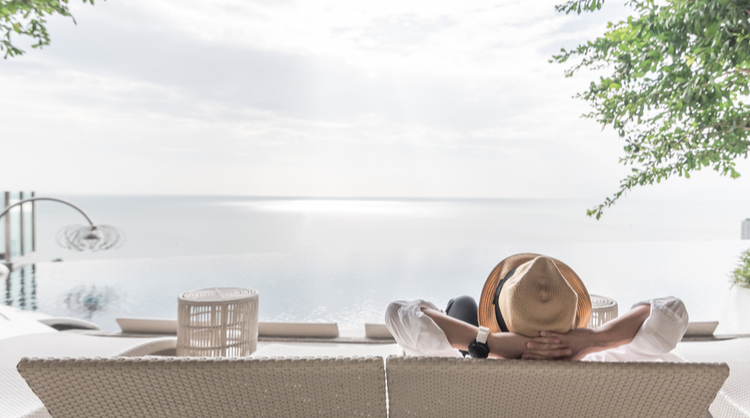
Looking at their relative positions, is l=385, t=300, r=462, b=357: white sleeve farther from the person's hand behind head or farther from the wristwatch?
the person's hand behind head

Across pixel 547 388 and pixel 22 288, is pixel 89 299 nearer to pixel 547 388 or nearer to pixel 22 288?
pixel 22 288

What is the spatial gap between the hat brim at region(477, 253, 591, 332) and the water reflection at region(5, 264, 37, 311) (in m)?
5.82

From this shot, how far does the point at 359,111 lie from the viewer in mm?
→ 28078

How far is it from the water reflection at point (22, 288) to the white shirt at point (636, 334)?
227 inches

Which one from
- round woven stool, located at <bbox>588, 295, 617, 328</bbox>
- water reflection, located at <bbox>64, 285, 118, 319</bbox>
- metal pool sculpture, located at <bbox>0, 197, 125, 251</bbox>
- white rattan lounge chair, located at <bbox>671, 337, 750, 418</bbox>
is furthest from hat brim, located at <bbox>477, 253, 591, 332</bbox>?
metal pool sculpture, located at <bbox>0, 197, 125, 251</bbox>

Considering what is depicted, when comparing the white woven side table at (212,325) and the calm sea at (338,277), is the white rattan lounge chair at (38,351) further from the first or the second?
the calm sea at (338,277)

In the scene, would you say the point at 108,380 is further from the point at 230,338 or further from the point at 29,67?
the point at 29,67

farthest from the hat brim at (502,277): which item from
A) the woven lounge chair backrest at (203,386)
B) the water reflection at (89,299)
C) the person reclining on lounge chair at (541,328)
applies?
the water reflection at (89,299)

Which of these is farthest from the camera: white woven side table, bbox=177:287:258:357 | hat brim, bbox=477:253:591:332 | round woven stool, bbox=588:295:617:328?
white woven side table, bbox=177:287:258:357

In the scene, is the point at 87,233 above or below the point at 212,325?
above

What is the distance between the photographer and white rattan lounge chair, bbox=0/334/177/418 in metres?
1.51

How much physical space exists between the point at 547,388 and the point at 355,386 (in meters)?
0.42

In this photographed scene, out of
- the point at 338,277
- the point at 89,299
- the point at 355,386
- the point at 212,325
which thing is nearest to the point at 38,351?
the point at 212,325

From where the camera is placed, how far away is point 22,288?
6070 mm
